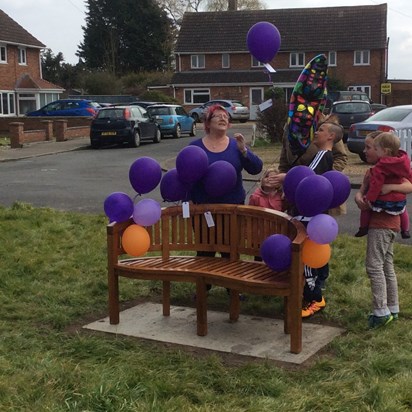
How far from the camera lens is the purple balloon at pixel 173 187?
5176 millimetres

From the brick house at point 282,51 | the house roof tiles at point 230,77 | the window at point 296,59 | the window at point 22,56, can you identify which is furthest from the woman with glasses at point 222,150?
the window at point 296,59

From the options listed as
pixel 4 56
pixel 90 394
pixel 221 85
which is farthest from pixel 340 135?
pixel 221 85

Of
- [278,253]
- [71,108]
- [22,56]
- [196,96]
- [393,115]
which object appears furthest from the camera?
[196,96]

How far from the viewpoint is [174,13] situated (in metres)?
68.5

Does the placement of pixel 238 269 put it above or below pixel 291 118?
below

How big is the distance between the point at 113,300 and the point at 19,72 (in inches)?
1668

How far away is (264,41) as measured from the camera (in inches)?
199

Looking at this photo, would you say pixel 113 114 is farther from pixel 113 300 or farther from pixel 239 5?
pixel 239 5

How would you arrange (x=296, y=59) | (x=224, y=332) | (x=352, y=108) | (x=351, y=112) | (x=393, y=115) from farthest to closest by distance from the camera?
1. (x=296, y=59)
2. (x=352, y=108)
3. (x=351, y=112)
4. (x=393, y=115)
5. (x=224, y=332)

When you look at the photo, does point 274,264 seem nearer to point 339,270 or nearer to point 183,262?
point 183,262

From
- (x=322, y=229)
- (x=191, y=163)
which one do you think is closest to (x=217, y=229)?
(x=191, y=163)

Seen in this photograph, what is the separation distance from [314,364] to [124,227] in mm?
1914

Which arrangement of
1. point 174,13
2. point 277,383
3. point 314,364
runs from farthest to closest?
point 174,13 → point 314,364 → point 277,383

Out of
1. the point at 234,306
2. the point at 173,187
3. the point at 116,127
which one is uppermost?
the point at 173,187
